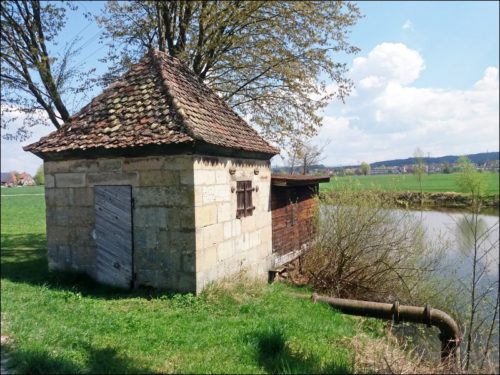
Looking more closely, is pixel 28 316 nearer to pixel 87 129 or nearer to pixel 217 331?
pixel 217 331

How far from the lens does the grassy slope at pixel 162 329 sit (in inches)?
185

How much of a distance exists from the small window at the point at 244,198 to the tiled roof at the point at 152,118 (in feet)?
2.95

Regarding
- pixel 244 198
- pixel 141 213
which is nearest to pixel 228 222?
pixel 244 198

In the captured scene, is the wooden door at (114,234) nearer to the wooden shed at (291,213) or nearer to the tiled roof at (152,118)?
the tiled roof at (152,118)

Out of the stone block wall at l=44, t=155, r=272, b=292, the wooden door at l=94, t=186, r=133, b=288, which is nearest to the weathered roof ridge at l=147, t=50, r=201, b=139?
the stone block wall at l=44, t=155, r=272, b=292

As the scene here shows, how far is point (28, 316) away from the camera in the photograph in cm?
585

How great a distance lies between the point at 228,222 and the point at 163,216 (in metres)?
1.64

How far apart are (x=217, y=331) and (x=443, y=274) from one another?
7195mm

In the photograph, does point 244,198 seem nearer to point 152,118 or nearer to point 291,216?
point 152,118

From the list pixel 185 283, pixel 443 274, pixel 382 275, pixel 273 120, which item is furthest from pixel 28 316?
pixel 273 120

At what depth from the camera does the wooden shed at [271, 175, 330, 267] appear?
11.6 m

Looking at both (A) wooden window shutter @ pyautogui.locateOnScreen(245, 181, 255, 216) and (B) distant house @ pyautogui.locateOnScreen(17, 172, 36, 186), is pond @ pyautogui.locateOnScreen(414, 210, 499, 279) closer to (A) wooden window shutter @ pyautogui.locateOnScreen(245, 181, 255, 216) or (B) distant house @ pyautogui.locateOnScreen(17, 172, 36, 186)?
(A) wooden window shutter @ pyautogui.locateOnScreen(245, 181, 255, 216)

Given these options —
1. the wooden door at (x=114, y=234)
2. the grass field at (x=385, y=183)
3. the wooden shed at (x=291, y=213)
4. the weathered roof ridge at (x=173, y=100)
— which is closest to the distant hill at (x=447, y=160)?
the grass field at (x=385, y=183)

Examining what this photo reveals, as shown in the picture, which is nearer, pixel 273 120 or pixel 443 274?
pixel 443 274
